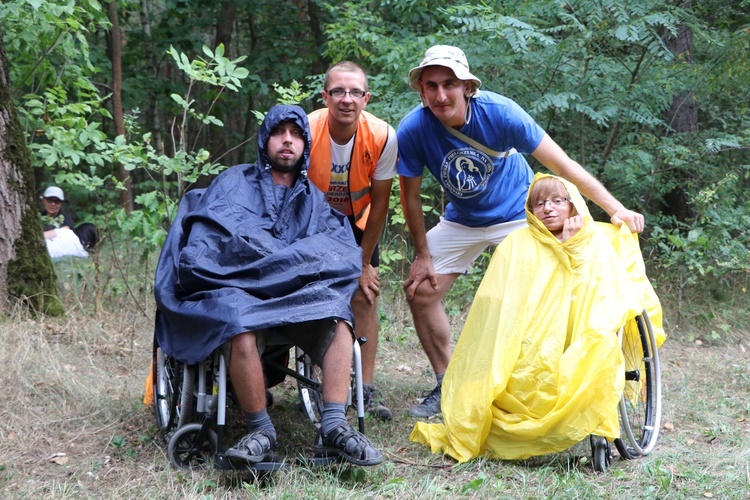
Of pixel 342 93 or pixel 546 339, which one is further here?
pixel 342 93

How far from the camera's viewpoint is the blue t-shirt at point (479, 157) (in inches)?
145

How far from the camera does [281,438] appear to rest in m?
3.59

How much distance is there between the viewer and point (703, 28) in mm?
6422

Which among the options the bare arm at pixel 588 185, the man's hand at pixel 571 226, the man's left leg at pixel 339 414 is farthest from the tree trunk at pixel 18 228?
the man's hand at pixel 571 226

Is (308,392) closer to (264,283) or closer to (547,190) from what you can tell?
(264,283)

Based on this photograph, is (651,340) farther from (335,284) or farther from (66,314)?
(66,314)

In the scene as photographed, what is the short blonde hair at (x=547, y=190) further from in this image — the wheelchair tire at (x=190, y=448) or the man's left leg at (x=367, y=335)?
the wheelchair tire at (x=190, y=448)

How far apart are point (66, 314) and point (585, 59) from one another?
412cm

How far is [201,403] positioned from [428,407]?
1.39 m

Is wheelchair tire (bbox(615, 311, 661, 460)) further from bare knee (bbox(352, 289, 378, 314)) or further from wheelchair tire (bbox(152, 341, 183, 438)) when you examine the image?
wheelchair tire (bbox(152, 341, 183, 438))

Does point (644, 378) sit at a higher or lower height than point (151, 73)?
lower

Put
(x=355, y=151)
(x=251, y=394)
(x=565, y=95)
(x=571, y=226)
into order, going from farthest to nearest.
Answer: (x=565, y=95) < (x=355, y=151) < (x=571, y=226) < (x=251, y=394)

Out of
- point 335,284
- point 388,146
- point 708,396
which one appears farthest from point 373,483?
point 708,396

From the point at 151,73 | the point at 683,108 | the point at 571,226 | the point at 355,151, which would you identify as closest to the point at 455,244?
the point at 355,151
